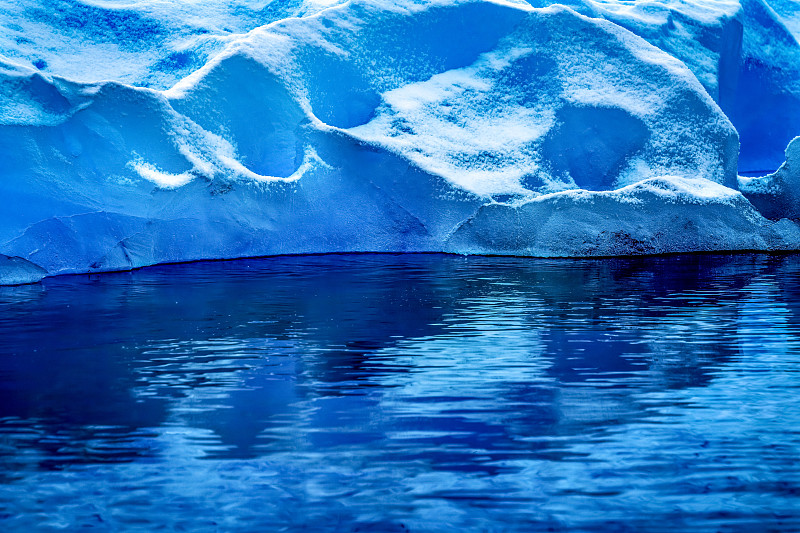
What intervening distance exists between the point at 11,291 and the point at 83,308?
2.18m

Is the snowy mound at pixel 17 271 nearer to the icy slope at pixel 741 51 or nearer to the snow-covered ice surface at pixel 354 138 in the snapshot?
the snow-covered ice surface at pixel 354 138

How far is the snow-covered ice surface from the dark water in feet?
10.9

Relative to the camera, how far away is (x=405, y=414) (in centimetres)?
435

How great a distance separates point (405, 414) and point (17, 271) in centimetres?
791

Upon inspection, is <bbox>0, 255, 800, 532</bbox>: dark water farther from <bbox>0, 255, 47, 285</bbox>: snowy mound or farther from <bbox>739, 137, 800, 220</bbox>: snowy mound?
<bbox>739, 137, 800, 220</bbox>: snowy mound

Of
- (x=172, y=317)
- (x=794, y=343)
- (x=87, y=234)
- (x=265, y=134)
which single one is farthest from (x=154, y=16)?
(x=794, y=343)

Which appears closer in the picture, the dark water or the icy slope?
the dark water

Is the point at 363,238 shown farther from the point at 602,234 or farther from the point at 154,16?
the point at 154,16

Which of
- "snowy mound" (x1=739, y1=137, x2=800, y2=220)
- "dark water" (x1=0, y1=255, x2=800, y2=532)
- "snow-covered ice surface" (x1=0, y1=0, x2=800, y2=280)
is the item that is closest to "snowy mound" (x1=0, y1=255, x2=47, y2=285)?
"snow-covered ice surface" (x1=0, y1=0, x2=800, y2=280)

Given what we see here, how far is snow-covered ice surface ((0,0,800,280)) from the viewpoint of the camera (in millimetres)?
11305

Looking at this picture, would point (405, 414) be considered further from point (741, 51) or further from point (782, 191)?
point (741, 51)

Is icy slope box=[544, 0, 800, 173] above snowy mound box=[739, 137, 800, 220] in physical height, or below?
above

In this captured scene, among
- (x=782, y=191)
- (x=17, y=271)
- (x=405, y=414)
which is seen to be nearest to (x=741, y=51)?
(x=782, y=191)

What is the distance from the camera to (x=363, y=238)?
519 inches
